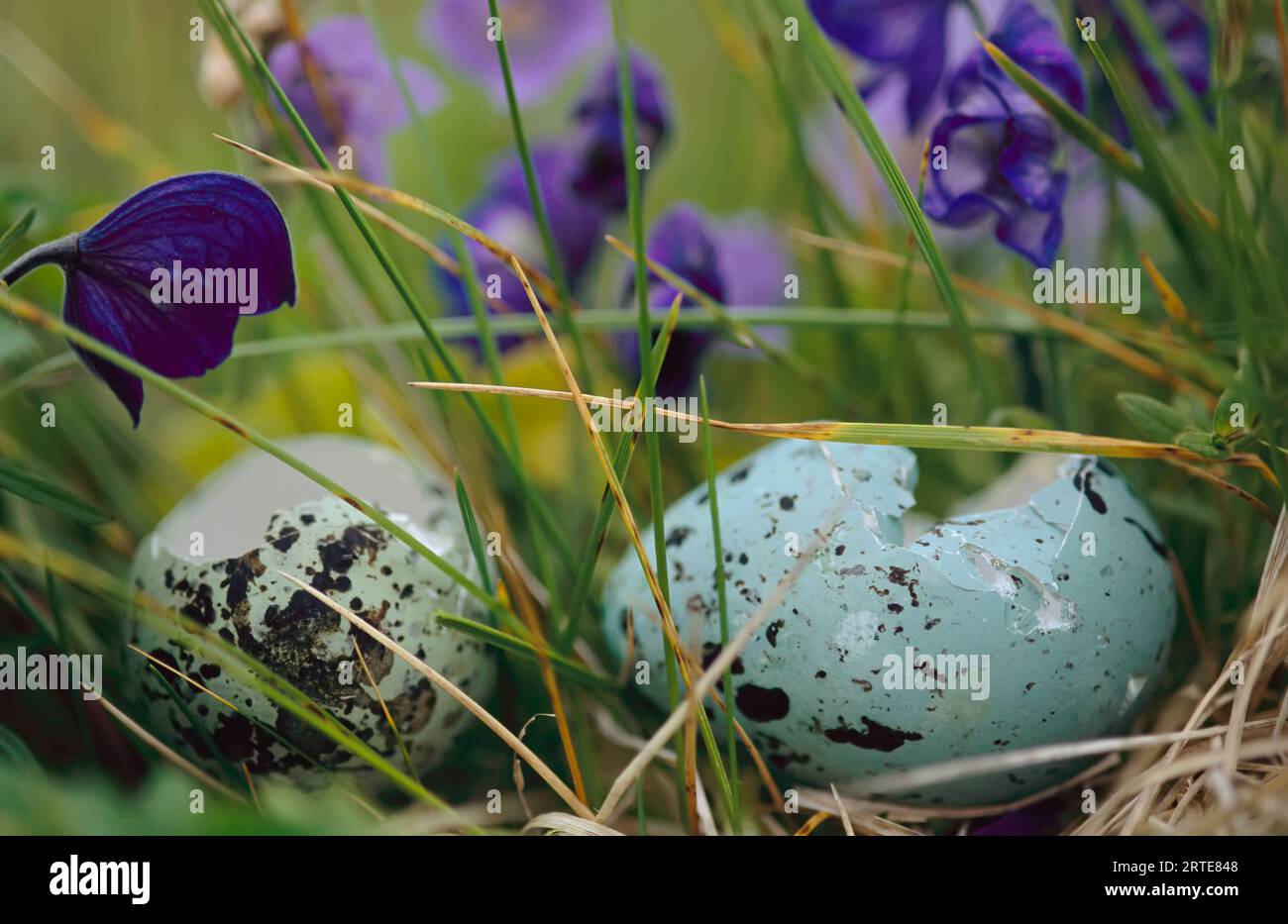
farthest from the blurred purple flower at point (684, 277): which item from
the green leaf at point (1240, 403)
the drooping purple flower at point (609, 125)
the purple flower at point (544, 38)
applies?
the green leaf at point (1240, 403)

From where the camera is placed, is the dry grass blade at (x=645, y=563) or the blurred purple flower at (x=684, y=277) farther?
the blurred purple flower at (x=684, y=277)

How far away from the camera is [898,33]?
766mm

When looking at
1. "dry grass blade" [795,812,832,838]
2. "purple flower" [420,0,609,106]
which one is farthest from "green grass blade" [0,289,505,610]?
"purple flower" [420,0,609,106]

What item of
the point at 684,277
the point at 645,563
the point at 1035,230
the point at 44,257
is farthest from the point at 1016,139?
the point at 44,257

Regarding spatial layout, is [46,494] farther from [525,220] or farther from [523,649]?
[525,220]

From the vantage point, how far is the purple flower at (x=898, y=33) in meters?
0.75

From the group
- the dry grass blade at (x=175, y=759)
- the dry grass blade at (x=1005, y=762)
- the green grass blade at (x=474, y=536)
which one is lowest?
the dry grass blade at (x=1005, y=762)

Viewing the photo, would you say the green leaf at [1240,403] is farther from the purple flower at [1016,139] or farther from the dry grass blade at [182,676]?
the dry grass blade at [182,676]

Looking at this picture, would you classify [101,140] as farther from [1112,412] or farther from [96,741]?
[1112,412]

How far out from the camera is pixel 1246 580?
683 millimetres

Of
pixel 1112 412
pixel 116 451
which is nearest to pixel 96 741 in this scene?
pixel 116 451

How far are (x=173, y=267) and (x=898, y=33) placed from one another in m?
0.56

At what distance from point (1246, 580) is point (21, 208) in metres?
0.91

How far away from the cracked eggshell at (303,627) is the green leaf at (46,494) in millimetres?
46
